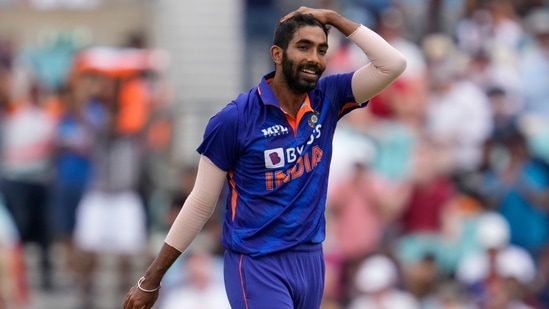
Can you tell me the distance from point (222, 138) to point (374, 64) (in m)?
0.88

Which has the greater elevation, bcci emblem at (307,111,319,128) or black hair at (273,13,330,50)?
black hair at (273,13,330,50)

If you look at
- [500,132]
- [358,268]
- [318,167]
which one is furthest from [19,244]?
[318,167]

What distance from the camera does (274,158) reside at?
7.62m

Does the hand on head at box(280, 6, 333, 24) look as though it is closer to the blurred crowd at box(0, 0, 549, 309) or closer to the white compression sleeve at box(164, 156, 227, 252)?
the white compression sleeve at box(164, 156, 227, 252)

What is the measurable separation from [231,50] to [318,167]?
9.55 m

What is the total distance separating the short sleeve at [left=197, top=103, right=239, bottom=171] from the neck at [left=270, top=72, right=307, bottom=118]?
24 centimetres

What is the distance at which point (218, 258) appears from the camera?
13.4 m

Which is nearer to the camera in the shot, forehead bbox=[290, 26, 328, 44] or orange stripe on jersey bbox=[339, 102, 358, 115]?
forehead bbox=[290, 26, 328, 44]

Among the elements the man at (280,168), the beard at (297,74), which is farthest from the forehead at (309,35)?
the beard at (297,74)

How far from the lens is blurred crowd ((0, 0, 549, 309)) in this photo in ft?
43.4

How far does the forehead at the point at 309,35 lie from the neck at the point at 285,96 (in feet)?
0.82

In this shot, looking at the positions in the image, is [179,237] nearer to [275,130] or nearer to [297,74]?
[275,130]

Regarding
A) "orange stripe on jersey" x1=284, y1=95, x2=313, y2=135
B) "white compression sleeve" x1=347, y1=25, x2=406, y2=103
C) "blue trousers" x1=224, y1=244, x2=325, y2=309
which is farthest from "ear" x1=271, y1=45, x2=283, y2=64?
"blue trousers" x1=224, y1=244, x2=325, y2=309

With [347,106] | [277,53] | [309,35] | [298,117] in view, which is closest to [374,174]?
[347,106]
